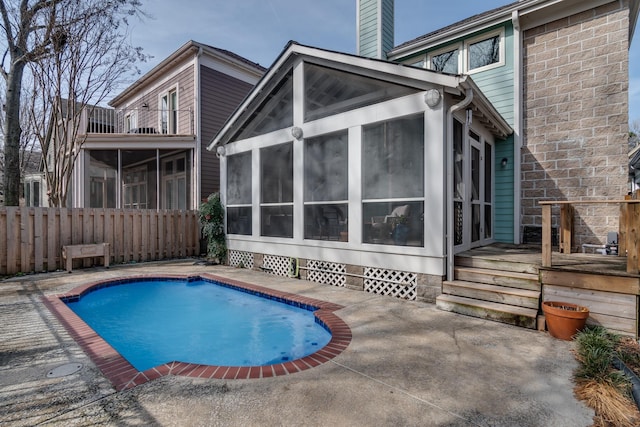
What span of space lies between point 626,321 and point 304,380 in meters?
3.64

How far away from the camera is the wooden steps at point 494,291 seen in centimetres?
411

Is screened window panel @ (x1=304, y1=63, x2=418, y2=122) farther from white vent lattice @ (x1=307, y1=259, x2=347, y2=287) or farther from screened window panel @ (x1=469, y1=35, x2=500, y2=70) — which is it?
screened window panel @ (x1=469, y1=35, x2=500, y2=70)

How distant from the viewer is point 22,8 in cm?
→ 951

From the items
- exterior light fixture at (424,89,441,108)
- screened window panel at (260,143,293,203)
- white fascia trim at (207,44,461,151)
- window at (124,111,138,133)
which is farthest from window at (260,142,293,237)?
window at (124,111,138,133)

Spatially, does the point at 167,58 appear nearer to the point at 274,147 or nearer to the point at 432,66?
the point at 274,147

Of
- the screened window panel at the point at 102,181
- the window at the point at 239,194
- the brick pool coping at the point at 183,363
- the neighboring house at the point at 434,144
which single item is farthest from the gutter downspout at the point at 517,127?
the screened window panel at the point at 102,181

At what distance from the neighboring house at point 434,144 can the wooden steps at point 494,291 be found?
269 mm

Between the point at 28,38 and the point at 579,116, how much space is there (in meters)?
14.6

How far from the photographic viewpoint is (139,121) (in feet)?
48.4

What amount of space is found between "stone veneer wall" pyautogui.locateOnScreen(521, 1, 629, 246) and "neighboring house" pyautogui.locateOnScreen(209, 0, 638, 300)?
0.07 ft

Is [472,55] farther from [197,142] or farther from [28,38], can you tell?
[28,38]

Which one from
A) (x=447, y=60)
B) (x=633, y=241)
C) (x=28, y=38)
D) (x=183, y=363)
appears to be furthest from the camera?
(x=28, y=38)

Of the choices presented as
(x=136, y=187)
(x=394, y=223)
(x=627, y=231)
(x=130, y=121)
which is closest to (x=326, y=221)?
(x=394, y=223)

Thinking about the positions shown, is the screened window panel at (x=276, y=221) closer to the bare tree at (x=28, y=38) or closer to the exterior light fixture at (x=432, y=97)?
the exterior light fixture at (x=432, y=97)
